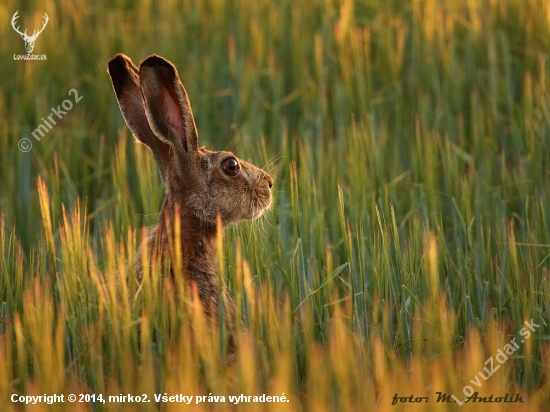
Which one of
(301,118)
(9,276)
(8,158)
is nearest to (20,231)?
(8,158)

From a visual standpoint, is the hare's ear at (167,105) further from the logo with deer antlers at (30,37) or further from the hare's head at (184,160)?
the logo with deer antlers at (30,37)

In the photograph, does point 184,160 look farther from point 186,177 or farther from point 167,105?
point 167,105

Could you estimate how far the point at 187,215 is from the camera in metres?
3.48

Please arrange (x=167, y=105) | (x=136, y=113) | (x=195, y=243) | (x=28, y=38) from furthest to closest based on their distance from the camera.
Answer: (x=28, y=38) → (x=136, y=113) → (x=195, y=243) → (x=167, y=105)

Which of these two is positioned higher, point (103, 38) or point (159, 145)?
point (103, 38)

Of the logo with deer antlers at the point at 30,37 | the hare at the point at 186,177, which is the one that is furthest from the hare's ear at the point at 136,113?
the logo with deer antlers at the point at 30,37

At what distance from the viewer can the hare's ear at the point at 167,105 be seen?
321 centimetres

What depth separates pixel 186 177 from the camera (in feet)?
11.6

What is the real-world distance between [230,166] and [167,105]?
0.45 metres

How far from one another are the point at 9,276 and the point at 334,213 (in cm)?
157

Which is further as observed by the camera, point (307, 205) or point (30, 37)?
point (30, 37)

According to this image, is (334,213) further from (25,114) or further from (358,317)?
(25,114)

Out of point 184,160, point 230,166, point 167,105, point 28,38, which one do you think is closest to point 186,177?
point 184,160

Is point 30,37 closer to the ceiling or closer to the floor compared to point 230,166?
closer to the ceiling
